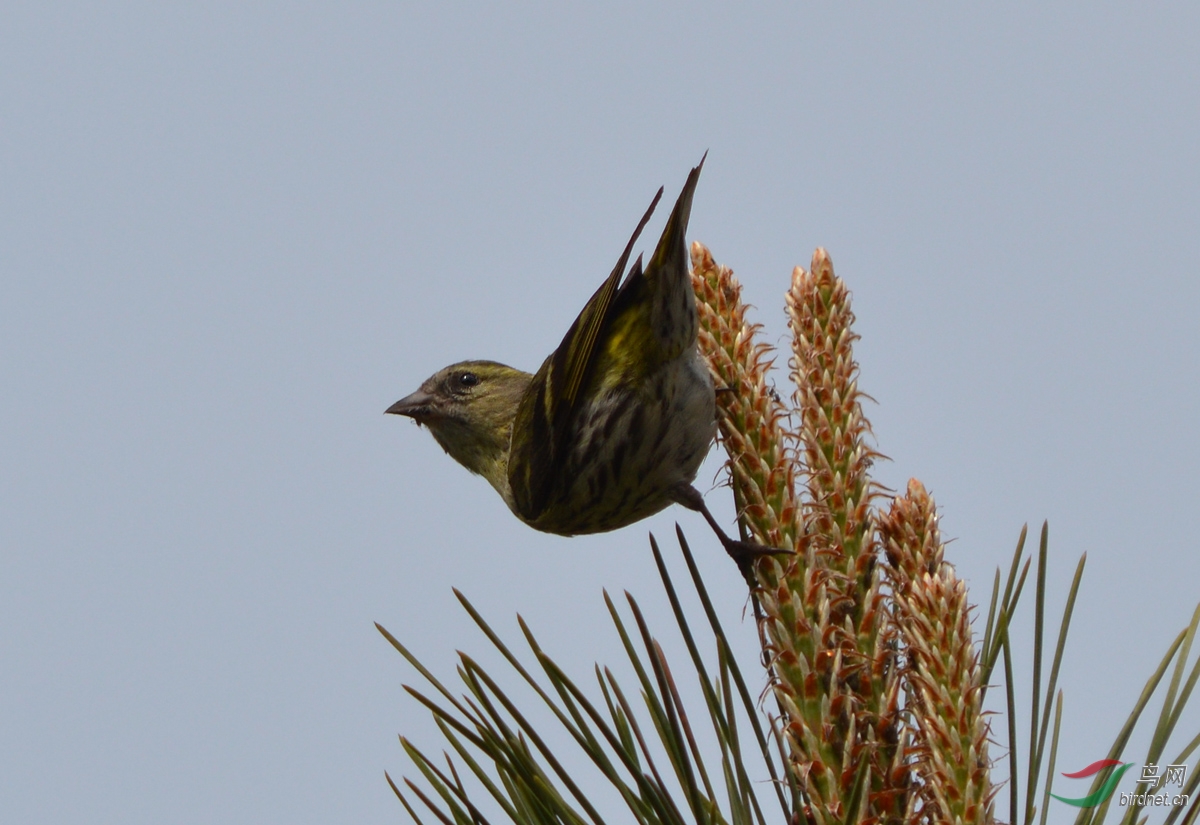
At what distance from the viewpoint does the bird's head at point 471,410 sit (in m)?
5.95

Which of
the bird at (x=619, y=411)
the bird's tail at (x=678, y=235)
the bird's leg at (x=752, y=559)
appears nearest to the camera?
the bird's leg at (x=752, y=559)

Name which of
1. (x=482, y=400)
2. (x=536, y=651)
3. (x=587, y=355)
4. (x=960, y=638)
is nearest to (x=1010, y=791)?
(x=960, y=638)

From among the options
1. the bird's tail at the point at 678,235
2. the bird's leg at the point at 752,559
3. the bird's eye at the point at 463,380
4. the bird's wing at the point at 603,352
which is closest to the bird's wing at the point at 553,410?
the bird's wing at the point at 603,352

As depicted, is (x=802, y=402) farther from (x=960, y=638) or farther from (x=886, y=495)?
(x=960, y=638)

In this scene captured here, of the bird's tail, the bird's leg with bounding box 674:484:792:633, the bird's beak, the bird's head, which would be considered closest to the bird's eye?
the bird's head

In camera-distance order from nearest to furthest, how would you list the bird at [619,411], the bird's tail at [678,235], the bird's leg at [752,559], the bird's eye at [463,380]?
the bird's leg at [752,559] < the bird's tail at [678,235] < the bird at [619,411] < the bird's eye at [463,380]

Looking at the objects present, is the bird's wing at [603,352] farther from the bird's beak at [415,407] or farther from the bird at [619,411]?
the bird's beak at [415,407]

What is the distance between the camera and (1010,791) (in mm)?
2164

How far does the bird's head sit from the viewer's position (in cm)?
595

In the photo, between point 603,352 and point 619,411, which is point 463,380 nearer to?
point 603,352

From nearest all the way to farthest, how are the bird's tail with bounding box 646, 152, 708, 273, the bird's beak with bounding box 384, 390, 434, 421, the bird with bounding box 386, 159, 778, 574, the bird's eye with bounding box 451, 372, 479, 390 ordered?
1. the bird's tail with bounding box 646, 152, 708, 273
2. the bird with bounding box 386, 159, 778, 574
3. the bird's beak with bounding box 384, 390, 434, 421
4. the bird's eye with bounding box 451, 372, 479, 390

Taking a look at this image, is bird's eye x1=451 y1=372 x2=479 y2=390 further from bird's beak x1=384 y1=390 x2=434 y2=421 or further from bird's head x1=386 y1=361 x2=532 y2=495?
bird's beak x1=384 y1=390 x2=434 y2=421

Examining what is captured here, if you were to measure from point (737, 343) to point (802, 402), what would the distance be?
1.71 ft

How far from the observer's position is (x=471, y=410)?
6.05 meters
